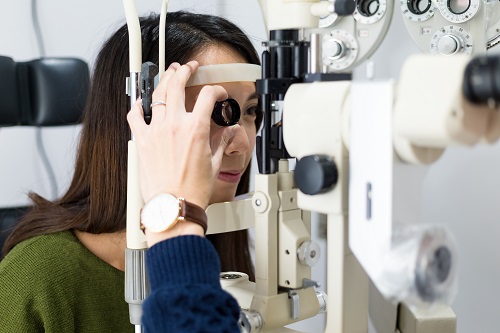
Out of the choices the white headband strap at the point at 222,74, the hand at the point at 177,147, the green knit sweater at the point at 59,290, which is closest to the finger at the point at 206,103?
the hand at the point at 177,147

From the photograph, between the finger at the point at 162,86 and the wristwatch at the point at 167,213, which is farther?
the finger at the point at 162,86

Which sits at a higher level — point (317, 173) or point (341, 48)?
point (341, 48)

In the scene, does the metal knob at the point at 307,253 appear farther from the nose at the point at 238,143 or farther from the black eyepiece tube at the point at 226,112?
the nose at the point at 238,143

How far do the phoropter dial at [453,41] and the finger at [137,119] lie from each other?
30.2 inches

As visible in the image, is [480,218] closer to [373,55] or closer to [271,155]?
[373,55]

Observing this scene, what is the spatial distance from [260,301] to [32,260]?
56cm

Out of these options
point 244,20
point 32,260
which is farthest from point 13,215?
point 244,20

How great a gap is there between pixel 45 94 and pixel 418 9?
972 millimetres

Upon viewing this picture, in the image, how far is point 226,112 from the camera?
96 centimetres

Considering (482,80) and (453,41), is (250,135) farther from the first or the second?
(482,80)

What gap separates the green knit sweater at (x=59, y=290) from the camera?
1142 millimetres

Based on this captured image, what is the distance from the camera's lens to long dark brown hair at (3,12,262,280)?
1.21 m

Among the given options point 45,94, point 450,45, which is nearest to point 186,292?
point 450,45

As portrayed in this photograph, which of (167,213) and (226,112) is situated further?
(226,112)
